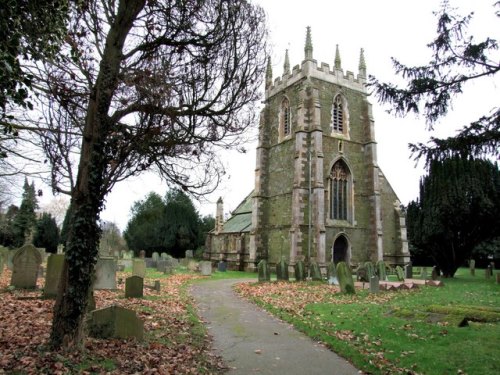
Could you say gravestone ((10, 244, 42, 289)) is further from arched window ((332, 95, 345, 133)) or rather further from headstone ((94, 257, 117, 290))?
arched window ((332, 95, 345, 133))

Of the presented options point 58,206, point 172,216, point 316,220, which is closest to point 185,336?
point 316,220

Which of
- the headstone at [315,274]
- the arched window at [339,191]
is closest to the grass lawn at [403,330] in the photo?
the headstone at [315,274]

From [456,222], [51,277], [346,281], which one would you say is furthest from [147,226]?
[51,277]

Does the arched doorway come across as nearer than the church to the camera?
No

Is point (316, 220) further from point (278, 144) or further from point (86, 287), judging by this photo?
point (86, 287)

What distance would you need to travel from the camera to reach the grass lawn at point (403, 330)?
18.7 feet

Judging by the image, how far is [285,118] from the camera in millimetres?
29641

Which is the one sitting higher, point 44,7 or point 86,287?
point 44,7

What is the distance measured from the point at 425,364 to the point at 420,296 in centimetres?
867

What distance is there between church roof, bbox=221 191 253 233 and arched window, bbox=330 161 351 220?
8508 mm

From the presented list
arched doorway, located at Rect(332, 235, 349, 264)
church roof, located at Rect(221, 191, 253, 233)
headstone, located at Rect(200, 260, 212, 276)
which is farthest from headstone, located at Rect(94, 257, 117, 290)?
church roof, located at Rect(221, 191, 253, 233)

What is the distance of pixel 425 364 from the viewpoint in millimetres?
5684

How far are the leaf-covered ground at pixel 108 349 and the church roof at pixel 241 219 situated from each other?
81.1ft

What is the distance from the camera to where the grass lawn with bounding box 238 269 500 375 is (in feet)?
18.7
